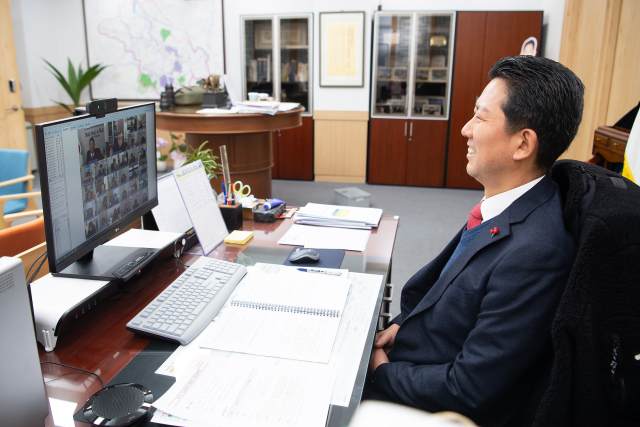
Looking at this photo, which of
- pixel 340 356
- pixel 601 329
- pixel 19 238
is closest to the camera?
pixel 601 329

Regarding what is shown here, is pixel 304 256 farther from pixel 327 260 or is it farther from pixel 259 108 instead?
pixel 259 108

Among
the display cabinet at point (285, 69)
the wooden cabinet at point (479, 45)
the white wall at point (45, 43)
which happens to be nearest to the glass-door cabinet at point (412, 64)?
the wooden cabinet at point (479, 45)

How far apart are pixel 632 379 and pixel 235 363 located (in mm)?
735

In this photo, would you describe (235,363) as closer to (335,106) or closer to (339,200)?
(339,200)

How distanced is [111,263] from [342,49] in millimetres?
4701

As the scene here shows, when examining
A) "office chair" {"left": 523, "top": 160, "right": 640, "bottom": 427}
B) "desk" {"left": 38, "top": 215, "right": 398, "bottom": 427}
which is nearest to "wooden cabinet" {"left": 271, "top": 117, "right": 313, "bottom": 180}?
"desk" {"left": 38, "top": 215, "right": 398, "bottom": 427}

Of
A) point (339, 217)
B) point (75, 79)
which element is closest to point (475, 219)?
point (339, 217)

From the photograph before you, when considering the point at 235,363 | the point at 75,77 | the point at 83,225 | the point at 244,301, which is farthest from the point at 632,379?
the point at 75,77

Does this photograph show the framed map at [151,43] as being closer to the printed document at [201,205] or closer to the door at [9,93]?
the door at [9,93]

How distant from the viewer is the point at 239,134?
4066 millimetres

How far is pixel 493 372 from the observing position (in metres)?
0.96

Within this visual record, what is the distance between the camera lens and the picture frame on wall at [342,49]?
5371 millimetres

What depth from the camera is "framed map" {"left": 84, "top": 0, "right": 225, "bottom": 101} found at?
5984 millimetres

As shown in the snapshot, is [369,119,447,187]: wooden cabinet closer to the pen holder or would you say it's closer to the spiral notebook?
the pen holder
